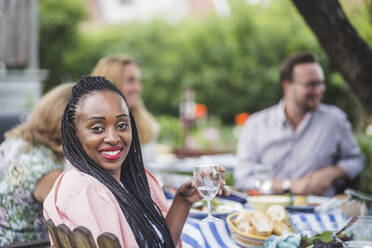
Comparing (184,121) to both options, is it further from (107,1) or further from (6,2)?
(107,1)

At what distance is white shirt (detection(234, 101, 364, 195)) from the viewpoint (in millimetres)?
3708

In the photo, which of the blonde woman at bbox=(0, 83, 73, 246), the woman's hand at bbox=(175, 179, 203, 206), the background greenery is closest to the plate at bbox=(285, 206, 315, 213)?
the woman's hand at bbox=(175, 179, 203, 206)

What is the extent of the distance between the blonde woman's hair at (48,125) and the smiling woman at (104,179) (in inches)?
35.0

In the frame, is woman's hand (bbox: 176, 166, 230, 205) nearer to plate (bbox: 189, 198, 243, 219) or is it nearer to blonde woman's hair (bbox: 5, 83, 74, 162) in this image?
plate (bbox: 189, 198, 243, 219)

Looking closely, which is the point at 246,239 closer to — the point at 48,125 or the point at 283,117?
the point at 48,125

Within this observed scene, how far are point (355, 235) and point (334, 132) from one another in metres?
1.88

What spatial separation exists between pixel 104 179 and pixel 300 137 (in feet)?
8.12

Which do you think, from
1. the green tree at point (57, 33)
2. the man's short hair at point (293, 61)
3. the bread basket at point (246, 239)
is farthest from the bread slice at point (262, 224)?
the green tree at point (57, 33)

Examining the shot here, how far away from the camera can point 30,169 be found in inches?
97.0

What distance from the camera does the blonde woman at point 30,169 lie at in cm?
246

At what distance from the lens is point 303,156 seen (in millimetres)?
3752

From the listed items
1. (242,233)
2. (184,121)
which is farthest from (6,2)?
(242,233)

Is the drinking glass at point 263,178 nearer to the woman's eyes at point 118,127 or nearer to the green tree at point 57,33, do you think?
the woman's eyes at point 118,127

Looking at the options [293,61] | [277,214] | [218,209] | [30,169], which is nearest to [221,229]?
[277,214]
